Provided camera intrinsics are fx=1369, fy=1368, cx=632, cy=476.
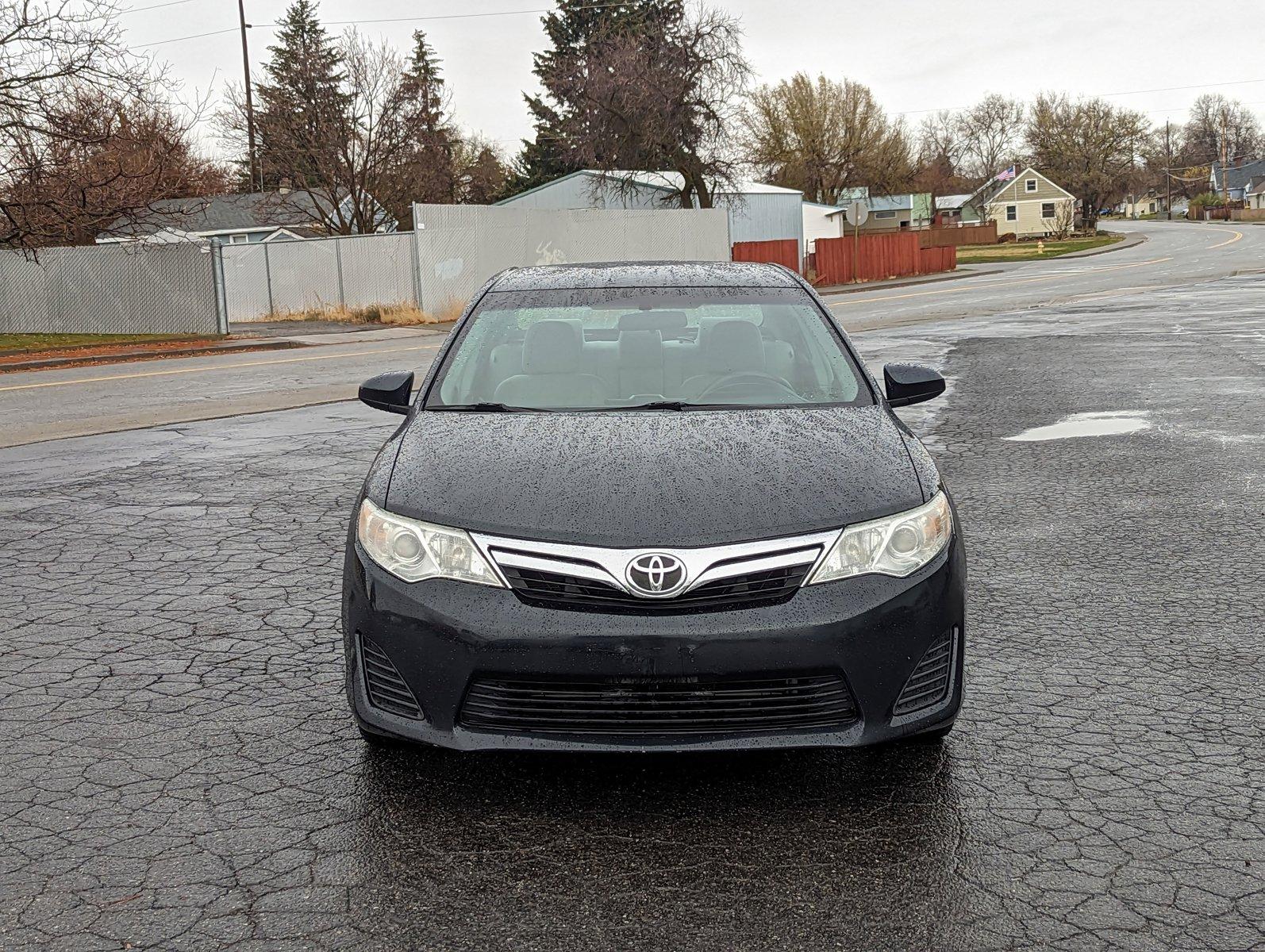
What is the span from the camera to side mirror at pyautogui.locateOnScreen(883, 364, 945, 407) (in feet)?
16.8

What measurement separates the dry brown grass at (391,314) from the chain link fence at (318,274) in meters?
0.18

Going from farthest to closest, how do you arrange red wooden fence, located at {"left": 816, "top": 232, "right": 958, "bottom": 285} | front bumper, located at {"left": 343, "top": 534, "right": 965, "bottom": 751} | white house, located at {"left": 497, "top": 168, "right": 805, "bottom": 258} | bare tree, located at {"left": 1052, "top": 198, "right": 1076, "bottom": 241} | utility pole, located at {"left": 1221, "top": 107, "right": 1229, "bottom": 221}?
1. utility pole, located at {"left": 1221, "top": 107, "right": 1229, "bottom": 221}
2. bare tree, located at {"left": 1052, "top": 198, "right": 1076, "bottom": 241}
3. white house, located at {"left": 497, "top": 168, "right": 805, "bottom": 258}
4. red wooden fence, located at {"left": 816, "top": 232, "right": 958, "bottom": 285}
5. front bumper, located at {"left": 343, "top": 534, "right": 965, "bottom": 751}

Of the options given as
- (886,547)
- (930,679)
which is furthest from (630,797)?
(886,547)

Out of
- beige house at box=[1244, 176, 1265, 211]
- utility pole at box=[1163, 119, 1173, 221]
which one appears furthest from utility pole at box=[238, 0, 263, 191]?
utility pole at box=[1163, 119, 1173, 221]

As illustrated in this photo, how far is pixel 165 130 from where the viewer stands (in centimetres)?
2856

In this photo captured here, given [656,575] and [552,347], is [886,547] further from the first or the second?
[552,347]

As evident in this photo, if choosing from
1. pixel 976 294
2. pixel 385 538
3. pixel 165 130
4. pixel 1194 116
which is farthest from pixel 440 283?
pixel 1194 116

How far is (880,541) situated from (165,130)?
28.0 meters

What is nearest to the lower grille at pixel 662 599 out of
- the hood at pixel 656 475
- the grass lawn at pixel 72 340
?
the hood at pixel 656 475

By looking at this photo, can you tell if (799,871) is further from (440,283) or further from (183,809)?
(440,283)

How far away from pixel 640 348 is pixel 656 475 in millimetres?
1431

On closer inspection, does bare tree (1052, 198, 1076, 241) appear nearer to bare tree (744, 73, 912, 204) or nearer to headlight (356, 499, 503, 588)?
bare tree (744, 73, 912, 204)

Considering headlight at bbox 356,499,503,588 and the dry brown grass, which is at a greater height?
headlight at bbox 356,499,503,588

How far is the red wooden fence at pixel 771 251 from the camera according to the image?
4544 centimetres
